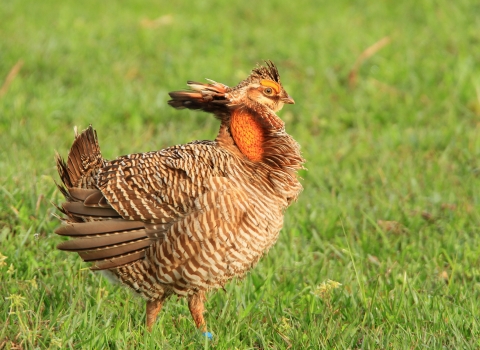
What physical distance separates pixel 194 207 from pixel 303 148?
370 cm

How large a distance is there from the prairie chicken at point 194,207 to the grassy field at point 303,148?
11.2 inches

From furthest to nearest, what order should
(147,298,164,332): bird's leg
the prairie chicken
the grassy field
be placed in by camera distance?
(147,298,164,332): bird's leg, the grassy field, the prairie chicken

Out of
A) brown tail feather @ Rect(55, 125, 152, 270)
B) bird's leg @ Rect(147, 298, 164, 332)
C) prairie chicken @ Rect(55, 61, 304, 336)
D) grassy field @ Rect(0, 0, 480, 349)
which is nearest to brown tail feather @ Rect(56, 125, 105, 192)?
prairie chicken @ Rect(55, 61, 304, 336)

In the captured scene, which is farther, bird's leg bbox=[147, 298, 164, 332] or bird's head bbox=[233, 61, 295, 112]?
bird's head bbox=[233, 61, 295, 112]

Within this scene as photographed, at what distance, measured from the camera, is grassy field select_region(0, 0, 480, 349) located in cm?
411

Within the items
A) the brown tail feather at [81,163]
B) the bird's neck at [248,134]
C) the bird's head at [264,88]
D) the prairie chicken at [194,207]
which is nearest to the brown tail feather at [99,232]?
the prairie chicken at [194,207]

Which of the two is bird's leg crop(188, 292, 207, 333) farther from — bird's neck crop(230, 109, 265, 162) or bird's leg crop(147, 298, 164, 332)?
bird's neck crop(230, 109, 265, 162)

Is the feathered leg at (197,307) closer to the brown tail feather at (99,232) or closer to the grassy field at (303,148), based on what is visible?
the grassy field at (303,148)

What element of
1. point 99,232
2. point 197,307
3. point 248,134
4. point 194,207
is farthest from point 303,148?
point 99,232

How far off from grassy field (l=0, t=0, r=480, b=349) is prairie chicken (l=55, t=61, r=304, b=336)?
284 millimetres

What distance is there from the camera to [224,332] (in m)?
4.12

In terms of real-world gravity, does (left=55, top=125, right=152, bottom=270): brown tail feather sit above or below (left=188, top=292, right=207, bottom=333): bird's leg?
above

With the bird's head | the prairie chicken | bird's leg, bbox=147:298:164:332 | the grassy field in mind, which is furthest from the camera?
the bird's head

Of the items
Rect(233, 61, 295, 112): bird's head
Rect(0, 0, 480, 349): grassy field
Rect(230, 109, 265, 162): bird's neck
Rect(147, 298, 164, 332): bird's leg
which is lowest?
Rect(147, 298, 164, 332): bird's leg
